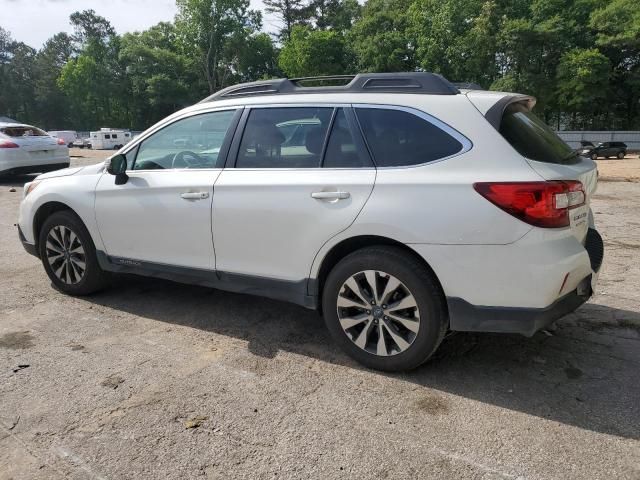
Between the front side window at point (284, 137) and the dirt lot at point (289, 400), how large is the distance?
132 cm

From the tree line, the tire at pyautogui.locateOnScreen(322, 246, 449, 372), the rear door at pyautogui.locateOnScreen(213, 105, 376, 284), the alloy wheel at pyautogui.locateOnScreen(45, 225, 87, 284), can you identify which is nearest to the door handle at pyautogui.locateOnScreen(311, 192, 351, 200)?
the rear door at pyautogui.locateOnScreen(213, 105, 376, 284)

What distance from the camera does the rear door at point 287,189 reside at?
10.9 feet

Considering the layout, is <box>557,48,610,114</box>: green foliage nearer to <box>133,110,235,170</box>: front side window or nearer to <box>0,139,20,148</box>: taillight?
<box>0,139,20,148</box>: taillight

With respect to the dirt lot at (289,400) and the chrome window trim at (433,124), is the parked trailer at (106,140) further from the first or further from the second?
the chrome window trim at (433,124)

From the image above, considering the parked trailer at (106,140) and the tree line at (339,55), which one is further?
the parked trailer at (106,140)

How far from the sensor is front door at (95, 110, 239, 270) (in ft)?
12.9

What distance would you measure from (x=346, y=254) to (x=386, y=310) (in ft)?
1.50

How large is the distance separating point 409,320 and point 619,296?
2.60 m

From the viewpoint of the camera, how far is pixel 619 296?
15.4ft

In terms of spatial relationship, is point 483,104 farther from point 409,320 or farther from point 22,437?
point 22,437

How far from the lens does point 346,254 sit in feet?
11.3

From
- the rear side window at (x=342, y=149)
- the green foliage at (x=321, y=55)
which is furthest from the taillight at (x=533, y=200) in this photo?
the green foliage at (x=321, y=55)

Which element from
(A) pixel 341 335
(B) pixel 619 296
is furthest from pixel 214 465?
(B) pixel 619 296

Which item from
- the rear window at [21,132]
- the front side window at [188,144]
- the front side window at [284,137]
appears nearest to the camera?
the front side window at [284,137]
